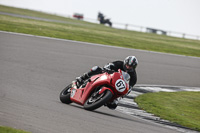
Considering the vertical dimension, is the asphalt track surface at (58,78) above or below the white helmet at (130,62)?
below

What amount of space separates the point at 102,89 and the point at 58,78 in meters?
4.62

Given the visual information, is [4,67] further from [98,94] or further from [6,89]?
[98,94]

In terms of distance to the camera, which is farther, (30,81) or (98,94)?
(30,81)

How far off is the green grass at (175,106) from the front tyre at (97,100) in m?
2.09

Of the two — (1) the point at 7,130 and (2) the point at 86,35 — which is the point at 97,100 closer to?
(1) the point at 7,130

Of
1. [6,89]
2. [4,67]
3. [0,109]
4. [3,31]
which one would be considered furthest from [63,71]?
[3,31]

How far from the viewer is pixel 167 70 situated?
58.9ft

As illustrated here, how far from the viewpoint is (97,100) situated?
8.11 m

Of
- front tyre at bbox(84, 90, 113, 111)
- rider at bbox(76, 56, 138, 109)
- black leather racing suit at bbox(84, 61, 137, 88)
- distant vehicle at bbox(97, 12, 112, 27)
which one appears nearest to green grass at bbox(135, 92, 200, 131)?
black leather racing suit at bbox(84, 61, 137, 88)

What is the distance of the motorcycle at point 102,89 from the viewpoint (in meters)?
8.05

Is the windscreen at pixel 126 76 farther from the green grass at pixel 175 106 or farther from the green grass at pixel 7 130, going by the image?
the green grass at pixel 7 130

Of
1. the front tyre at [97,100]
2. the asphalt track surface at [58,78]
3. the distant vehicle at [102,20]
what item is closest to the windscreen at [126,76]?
the front tyre at [97,100]

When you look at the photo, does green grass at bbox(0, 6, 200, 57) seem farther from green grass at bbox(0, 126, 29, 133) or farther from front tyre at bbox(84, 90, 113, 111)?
green grass at bbox(0, 126, 29, 133)

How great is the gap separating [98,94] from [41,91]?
7.78ft
